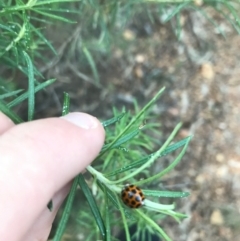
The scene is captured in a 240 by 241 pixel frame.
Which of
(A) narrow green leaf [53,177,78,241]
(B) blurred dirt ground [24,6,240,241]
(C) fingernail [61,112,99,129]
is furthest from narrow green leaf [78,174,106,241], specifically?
(B) blurred dirt ground [24,6,240,241]

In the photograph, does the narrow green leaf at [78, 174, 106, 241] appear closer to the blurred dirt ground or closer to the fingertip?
the fingertip

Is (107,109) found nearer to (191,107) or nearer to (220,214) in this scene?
(191,107)

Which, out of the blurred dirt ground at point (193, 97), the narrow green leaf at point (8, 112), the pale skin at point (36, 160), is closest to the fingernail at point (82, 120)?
the pale skin at point (36, 160)

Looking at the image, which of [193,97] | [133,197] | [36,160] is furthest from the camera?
[193,97]

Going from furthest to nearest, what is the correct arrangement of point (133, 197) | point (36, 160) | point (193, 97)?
1. point (193, 97)
2. point (133, 197)
3. point (36, 160)

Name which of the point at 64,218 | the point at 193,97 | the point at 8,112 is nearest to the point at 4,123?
the point at 8,112

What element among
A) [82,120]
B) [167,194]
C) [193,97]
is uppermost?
[82,120]

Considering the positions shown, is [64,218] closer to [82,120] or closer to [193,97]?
[82,120]

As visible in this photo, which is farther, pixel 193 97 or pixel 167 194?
pixel 193 97
